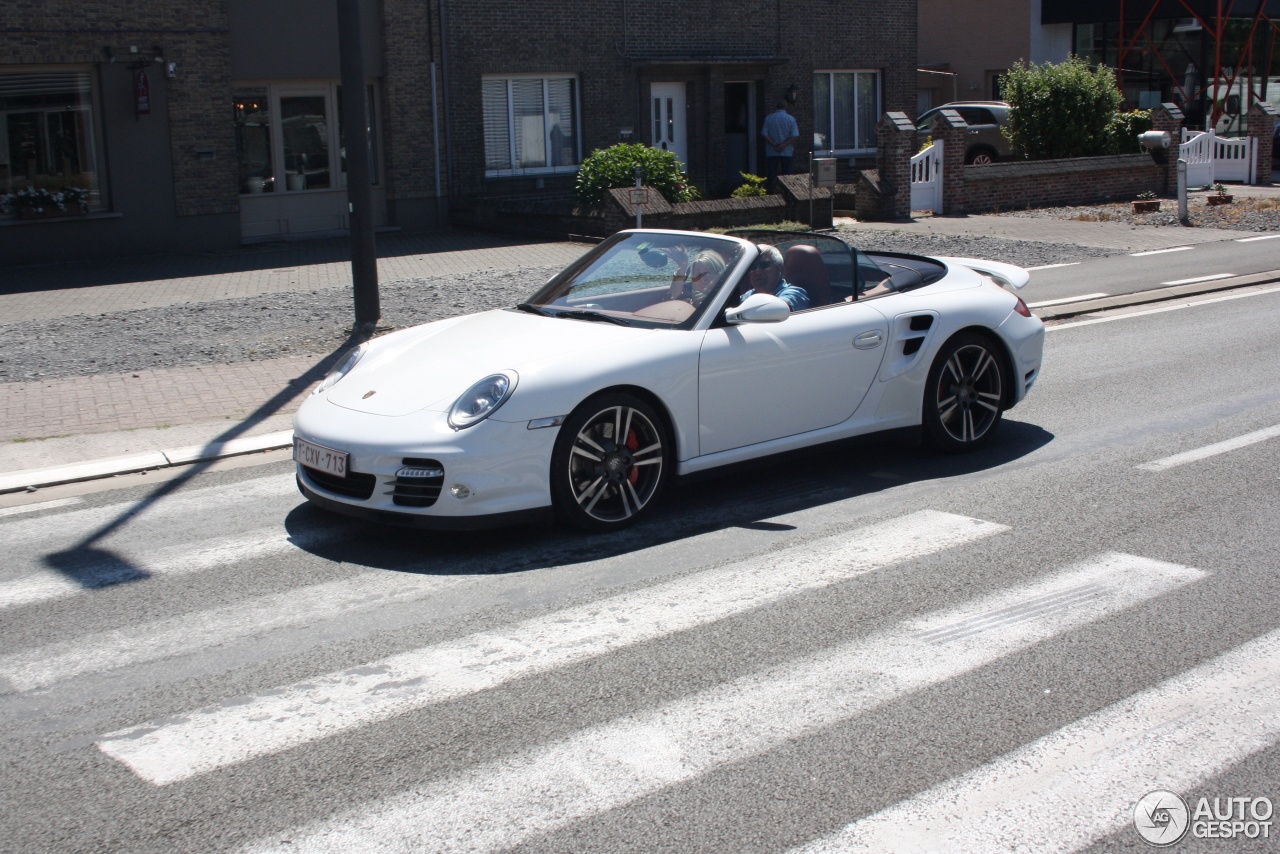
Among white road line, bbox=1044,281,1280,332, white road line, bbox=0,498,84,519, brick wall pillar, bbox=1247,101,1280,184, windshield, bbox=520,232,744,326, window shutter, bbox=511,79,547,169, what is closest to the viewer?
windshield, bbox=520,232,744,326

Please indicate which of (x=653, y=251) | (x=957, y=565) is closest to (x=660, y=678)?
(x=957, y=565)

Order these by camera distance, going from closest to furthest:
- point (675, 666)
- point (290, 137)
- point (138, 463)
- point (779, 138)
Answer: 1. point (675, 666)
2. point (138, 463)
3. point (290, 137)
4. point (779, 138)

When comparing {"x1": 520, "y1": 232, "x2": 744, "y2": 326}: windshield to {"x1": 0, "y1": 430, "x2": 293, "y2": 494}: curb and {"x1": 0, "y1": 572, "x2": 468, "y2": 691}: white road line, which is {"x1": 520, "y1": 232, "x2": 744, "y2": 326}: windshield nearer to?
{"x1": 0, "y1": 572, "x2": 468, "y2": 691}: white road line

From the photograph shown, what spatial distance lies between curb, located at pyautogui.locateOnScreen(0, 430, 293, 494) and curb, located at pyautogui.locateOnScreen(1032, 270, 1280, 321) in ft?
25.7

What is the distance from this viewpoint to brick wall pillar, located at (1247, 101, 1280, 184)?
28.9 m

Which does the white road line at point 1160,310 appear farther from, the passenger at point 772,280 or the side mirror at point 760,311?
the side mirror at point 760,311

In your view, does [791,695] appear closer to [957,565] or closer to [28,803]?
[957,565]

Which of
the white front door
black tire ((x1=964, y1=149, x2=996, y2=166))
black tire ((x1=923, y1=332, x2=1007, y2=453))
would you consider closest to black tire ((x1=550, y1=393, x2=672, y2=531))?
black tire ((x1=923, y1=332, x2=1007, y2=453))

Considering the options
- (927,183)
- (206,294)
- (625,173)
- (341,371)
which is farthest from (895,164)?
(341,371)

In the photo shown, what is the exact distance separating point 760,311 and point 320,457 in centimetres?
226

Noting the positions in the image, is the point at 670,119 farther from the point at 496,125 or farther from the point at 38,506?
the point at 38,506

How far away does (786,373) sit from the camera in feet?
22.2

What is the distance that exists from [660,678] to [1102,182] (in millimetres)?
24334

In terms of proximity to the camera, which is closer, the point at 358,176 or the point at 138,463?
the point at 138,463
